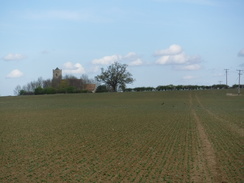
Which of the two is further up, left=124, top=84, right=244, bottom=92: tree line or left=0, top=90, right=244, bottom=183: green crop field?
left=124, top=84, right=244, bottom=92: tree line

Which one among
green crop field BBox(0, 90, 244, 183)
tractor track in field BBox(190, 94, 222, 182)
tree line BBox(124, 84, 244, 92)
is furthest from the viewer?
tree line BBox(124, 84, 244, 92)

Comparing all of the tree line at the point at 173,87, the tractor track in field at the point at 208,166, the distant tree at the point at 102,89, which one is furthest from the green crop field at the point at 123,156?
the tree line at the point at 173,87

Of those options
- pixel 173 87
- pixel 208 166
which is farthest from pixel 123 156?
pixel 173 87

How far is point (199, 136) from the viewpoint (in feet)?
77.2

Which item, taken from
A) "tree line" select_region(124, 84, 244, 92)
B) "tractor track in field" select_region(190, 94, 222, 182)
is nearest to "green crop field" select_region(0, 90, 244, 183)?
"tractor track in field" select_region(190, 94, 222, 182)

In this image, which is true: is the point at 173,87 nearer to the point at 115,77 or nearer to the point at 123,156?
the point at 115,77

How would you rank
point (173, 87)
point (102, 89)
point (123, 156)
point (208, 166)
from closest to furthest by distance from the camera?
point (208, 166) → point (123, 156) → point (102, 89) → point (173, 87)

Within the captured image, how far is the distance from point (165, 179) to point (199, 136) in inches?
450

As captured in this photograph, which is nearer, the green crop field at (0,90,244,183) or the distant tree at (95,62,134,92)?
the green crop field at (0,90,244,183)

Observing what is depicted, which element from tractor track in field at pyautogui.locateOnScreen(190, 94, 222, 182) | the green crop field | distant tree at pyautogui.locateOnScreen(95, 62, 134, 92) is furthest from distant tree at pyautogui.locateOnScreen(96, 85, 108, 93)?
tractor track in field at pyautogui.locateOnScreen(190, 94, 222, 182)

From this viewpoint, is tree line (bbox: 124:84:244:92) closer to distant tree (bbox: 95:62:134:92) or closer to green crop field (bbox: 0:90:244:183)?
distant tree (bbox: 95:62:134:92)

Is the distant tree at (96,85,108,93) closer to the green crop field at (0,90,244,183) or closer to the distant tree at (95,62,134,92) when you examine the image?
the distant tree at (95,62,134,92)

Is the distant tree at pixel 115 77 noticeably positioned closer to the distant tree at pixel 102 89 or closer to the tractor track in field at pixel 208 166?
the distant tree at pixel 102 89

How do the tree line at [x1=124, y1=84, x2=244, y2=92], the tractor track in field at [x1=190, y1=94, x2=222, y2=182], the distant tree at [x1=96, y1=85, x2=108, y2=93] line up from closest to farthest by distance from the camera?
the tractor track in field at [x1=190, y1=94, x2=222, y2=182]
the distant tree at [x1=96, y1=85, x2=108, y2=93]
the tree line at [x1=124, y1=84, x2=244, y2=92]
